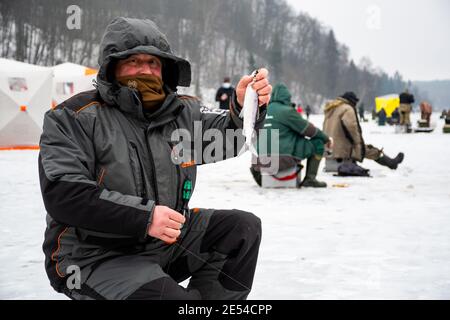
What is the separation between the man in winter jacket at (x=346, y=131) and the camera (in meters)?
9.25

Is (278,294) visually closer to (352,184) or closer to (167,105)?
(167,105)

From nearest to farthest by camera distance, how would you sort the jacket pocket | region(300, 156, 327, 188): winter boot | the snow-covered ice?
1. the jacket pocket
2. the snow-covered ice
3. region(300, 156, 327, 188): winter boot

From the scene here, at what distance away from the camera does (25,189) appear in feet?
24.6

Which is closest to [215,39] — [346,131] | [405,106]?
[405,106]

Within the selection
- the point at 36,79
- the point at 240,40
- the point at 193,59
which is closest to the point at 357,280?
the point at 36,79

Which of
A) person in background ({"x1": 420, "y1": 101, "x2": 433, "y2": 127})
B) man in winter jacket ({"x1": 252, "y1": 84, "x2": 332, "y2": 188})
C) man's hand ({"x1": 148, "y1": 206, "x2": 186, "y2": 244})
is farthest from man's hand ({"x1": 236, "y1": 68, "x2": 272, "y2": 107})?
person in background ({"x1": 420, "y1": 101, "x2": 433, "y2": 127})

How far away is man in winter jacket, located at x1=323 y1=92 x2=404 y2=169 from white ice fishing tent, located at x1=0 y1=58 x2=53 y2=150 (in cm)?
795

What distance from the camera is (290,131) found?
790 cm

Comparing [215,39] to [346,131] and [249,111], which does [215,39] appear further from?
[249,111]

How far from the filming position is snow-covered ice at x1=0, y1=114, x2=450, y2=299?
11.4 feet

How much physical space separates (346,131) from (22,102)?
8599 millimetres

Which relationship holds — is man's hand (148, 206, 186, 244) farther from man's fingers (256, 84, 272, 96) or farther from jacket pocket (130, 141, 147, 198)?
man's fingers (256, 84, 272, 96)

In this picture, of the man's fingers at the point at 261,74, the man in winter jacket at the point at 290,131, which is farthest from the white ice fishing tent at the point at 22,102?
the man's fingers at the point at 261,74

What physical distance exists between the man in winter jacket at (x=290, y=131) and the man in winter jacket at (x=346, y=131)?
4.35 feet
